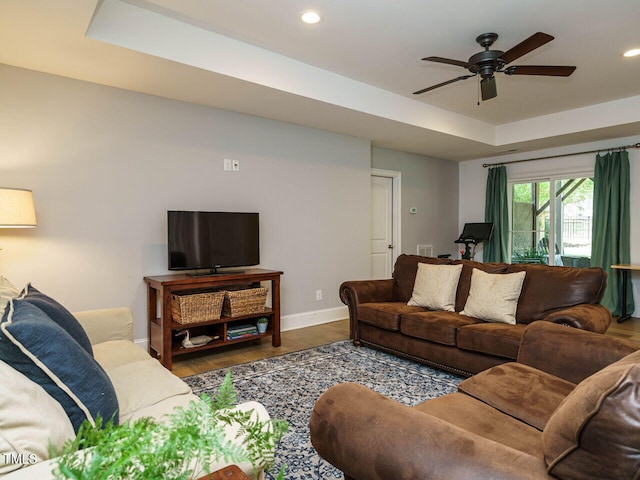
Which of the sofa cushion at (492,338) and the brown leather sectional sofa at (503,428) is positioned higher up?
the brown leather sectional sofa at (503,428)

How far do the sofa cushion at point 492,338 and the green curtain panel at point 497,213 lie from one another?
154 inches

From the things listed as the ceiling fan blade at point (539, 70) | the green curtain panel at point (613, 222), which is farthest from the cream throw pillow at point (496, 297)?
the green curtain panel at point (613, 222)

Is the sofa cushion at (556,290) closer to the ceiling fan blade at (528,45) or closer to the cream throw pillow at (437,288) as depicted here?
the cream throw pillow at (437,288)

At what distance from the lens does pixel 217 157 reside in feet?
12.9

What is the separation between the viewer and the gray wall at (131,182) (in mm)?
3023

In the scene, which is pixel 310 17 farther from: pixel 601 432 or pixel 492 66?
pixel 601 432

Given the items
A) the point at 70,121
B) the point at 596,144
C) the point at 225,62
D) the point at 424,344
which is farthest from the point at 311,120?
the point at 596,144

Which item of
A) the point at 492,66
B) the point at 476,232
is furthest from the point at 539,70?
the point at 476,232

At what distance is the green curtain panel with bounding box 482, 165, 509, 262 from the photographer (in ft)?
21.2

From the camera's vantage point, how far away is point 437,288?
3541mm

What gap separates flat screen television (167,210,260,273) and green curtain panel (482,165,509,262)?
14.6 ft

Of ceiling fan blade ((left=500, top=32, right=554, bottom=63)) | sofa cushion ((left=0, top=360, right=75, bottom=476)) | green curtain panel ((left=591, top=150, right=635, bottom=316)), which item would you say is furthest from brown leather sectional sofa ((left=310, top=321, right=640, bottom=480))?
green curtain panel ((left=591, top=150, right=635, bottom=316))

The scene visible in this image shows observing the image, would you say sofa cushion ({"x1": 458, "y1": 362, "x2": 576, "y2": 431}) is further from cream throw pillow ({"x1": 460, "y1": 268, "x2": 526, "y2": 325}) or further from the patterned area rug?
cream throw pillow ({"x1": 460, "y1": 268, "x2": 526, "y2": 325})

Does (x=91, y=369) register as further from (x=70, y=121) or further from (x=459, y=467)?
(x=70, y=121)
